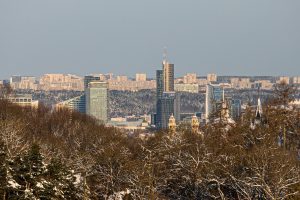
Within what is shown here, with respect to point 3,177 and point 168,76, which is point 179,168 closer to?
point 3,177

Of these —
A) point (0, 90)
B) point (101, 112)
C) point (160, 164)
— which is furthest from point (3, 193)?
point (101, 112)

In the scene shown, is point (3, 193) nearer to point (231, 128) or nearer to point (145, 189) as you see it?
point (145, 189)

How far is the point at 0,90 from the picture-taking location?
57406mm

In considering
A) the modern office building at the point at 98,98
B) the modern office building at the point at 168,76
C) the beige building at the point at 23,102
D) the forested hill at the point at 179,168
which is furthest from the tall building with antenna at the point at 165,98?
the forested hill at the point at 179,168

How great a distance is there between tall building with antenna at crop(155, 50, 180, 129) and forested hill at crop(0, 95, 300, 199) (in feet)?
315

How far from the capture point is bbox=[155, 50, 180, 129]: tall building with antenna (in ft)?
484

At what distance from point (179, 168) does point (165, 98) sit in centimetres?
13818

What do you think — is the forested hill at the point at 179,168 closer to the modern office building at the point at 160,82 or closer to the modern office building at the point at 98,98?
the modern office building at the point at 98,98

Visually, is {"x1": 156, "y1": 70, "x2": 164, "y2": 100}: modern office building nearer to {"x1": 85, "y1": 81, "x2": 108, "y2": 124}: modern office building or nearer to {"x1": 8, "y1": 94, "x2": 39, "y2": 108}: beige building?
{"x1": 85, "y1": 81, "x2": 108, "y2": 124}: modern office building

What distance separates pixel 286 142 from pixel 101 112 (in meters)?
134

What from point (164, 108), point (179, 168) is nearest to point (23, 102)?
point (164, 108)

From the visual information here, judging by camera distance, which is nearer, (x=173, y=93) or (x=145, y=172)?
(x=145, y=172)

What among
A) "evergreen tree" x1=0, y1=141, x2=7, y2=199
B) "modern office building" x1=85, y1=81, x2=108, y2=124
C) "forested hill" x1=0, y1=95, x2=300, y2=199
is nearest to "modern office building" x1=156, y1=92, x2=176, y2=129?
"modern office building" x1=85, y1=81, x2=108, y2=124

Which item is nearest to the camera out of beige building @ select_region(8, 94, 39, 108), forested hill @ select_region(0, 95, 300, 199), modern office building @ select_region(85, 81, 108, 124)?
forested hill @ select_region(0, 95, 300, 199)
